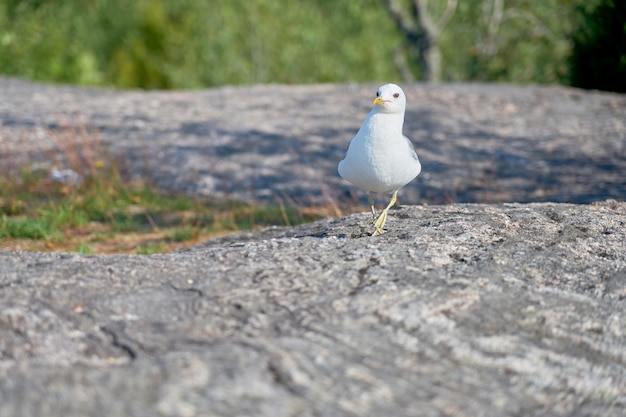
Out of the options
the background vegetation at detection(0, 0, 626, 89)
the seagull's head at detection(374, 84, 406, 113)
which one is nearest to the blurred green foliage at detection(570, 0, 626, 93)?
the background vegetation at detection(0, 0, 626, 89)

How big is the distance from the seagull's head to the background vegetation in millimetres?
12159

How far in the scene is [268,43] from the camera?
19.1 meters

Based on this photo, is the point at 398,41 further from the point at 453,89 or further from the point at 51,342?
the point at 51,342

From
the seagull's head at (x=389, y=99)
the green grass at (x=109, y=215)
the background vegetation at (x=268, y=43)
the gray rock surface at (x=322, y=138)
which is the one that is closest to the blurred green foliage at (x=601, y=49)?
the gray rock surface at (x=322, y=138)

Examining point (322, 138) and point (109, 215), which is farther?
point (322, 138)

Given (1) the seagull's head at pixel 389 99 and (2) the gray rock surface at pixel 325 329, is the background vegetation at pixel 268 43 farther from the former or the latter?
(2) the gray rock surface at pixel 325 329

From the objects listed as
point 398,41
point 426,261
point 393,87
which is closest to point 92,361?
point 426,261

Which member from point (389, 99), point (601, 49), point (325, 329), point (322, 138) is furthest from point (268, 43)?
point (325, 329)

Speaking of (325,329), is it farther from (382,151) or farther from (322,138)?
(322,138)

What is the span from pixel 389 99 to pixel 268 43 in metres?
15.7

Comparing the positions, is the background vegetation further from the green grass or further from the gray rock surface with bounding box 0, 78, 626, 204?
the green grass

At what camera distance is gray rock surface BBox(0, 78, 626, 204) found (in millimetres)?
7781

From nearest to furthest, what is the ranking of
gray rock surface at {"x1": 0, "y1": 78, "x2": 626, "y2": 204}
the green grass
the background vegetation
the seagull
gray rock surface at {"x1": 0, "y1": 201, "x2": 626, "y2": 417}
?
gray rock surface at {"x1": 0, "y1": 201, "x2": 626, "y2": 417} < the seagull < the green grass < gray rock surface at {"x1": 0, "y1": 78, "x2": 626, "y2": 204} < the background vegetation

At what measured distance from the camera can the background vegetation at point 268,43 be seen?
51.9ft
